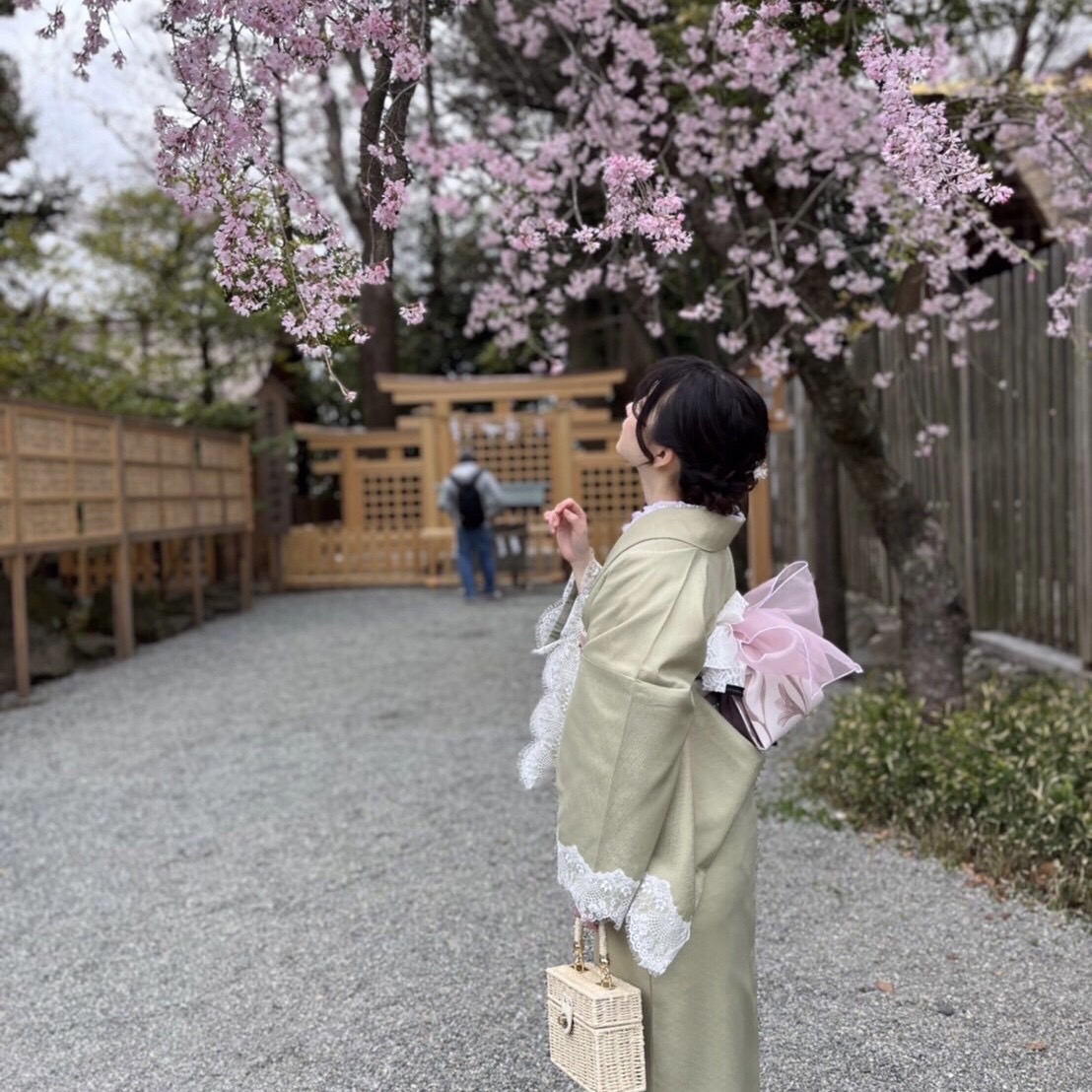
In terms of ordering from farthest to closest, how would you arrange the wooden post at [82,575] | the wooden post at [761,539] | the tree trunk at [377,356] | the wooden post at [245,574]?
the tree trunk at [377,356]
the wooden post at [245,574]
the wooden post at [761,539]
the wooden post at [82,575]

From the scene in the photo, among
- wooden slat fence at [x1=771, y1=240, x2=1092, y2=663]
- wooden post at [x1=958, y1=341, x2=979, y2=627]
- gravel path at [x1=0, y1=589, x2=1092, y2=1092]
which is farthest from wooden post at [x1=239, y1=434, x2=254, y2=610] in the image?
wooden post at [x1=958, y1=341, x2=979, y2=627]

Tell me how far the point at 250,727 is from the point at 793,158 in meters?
3.99

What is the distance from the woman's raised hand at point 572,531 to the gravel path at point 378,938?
1.19m

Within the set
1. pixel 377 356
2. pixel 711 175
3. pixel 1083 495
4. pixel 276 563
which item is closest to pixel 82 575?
pixel 276 563

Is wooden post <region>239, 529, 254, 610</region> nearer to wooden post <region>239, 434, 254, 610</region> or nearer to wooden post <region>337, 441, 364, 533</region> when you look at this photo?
wooden post <region>239, 434, 254, 610</region>

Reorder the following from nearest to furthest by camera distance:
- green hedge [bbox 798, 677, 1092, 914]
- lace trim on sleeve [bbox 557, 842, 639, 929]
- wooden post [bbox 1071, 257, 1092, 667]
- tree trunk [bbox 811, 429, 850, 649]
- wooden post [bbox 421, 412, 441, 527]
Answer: lace trim on sleeve [bbox 557, 842, 639, 929] < green hedge [bbox 798, 677, 1092, 914] < wooden post [bbox 1071, 257, 1092, 667] < tree trunk [bbox 811, 429, 850, 649] < wooden post [bbox 421, 412, 441, 527]

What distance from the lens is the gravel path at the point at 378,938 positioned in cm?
248

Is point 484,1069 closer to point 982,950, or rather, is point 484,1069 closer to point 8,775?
point 982,950

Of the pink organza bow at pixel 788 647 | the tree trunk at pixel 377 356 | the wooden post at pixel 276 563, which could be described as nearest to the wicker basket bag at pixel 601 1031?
the pink organza bow at pixel 788 647

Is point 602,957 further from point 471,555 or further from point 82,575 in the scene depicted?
point 471,555

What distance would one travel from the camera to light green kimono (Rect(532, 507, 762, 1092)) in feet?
5.30

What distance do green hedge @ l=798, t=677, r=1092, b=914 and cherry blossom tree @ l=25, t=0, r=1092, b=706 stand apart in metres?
0.36

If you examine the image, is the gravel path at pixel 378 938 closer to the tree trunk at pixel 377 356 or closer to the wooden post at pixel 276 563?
the wooden post at pixel 276 563

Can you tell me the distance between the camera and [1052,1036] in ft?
8.16
